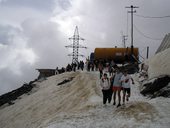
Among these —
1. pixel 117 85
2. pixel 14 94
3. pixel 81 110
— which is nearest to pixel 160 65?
pixel 117 85

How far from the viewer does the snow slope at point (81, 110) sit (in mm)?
19489

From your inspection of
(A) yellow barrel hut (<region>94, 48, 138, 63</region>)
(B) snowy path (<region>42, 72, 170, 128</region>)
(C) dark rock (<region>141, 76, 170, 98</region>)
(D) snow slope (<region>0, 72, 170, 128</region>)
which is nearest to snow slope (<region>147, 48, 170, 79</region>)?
A: (D) snow slope (<region>0, 72, 170, 128</region>)

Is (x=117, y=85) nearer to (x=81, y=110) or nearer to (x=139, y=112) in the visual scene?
(x=139, y=112)

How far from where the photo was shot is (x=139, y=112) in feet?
66.7

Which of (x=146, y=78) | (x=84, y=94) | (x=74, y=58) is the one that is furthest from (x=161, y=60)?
(x=74, y=58)

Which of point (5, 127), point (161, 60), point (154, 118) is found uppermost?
point (161, 60)

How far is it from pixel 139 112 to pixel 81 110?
10.0 feet

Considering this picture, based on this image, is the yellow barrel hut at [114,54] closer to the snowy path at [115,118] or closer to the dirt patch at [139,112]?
the snowy path at [115,118]

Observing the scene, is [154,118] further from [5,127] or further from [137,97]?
[5,127]

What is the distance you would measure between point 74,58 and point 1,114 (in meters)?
29.3

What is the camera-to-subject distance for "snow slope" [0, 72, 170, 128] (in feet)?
63.9

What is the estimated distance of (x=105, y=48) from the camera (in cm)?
5159

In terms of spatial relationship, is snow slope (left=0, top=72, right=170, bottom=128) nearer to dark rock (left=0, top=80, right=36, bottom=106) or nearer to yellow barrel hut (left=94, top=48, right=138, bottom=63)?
dark rock (left=0, top=80, right=36, bottom=106)

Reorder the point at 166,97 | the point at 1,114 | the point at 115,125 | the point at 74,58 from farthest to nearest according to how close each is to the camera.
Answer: the point at 74,58 → the point at 1,114 → the point at 166,97 → the point at 115,125
